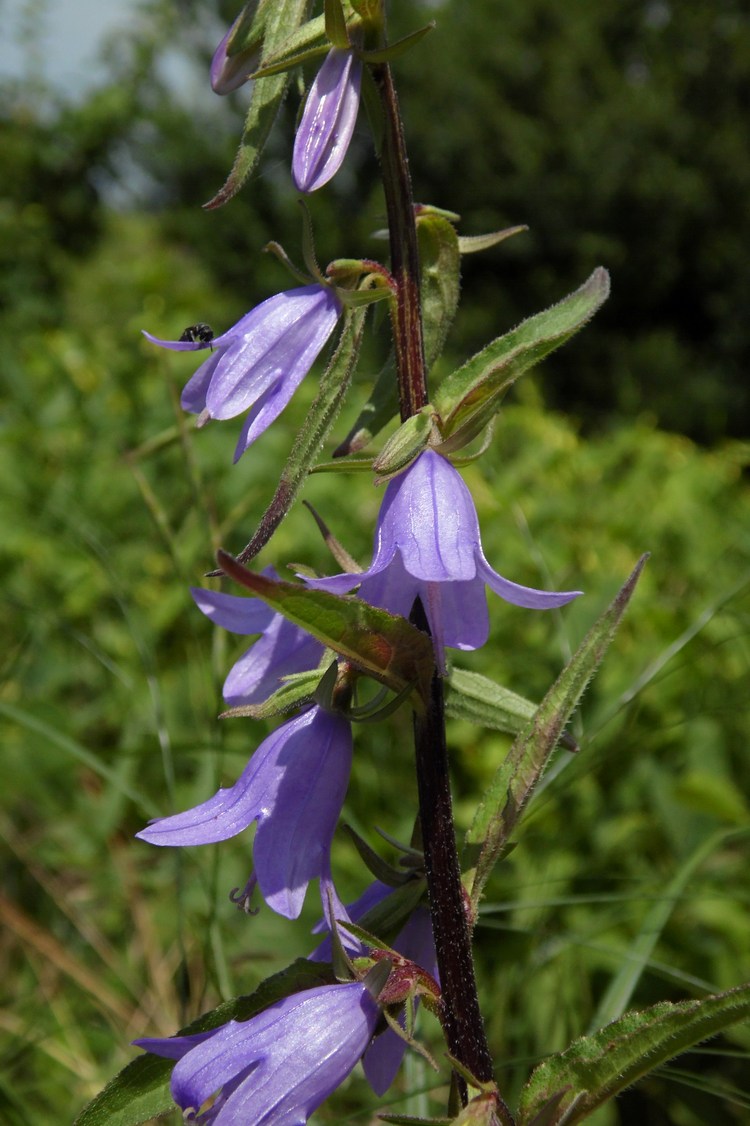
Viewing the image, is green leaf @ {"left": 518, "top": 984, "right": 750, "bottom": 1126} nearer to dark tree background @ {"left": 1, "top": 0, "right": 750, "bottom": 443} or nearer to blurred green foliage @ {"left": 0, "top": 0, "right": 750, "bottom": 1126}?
blurred green foliage @ {"left": 0, "top": 0, "right": 750, "bottom": 1126}

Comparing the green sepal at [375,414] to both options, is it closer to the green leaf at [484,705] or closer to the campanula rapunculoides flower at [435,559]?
the campanula rapunculoides flower at [435,559]

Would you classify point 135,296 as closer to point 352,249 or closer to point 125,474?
point 125,474

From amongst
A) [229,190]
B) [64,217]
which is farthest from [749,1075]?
[64,217]

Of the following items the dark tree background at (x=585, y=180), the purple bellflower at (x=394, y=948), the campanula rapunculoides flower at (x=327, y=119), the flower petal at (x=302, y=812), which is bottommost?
the dark tree background at (x=585, y=180)

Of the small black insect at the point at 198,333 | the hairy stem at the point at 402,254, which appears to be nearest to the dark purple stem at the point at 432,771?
the hairy stem at the point at 402,254

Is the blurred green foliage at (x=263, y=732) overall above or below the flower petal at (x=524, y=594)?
below

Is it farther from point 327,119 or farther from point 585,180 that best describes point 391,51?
point 585,180

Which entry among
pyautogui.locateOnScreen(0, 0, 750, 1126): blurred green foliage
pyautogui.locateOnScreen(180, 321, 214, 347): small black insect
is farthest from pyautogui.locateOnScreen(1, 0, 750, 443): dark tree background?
pyautogui.locateOnScreen(180, 321, 214, 347): small black insect
